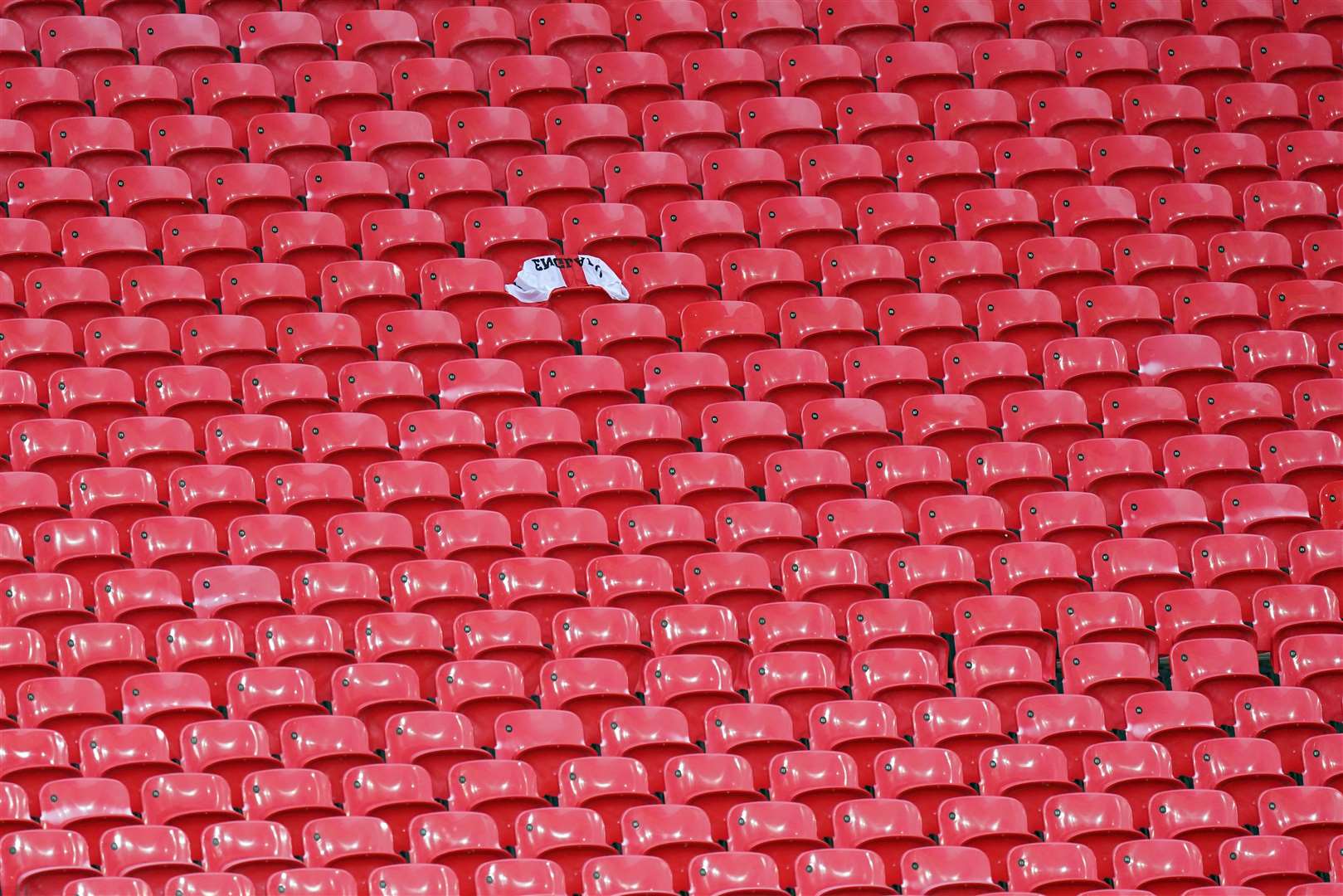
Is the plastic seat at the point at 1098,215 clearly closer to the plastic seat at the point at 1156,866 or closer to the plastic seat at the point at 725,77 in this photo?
the plastic seat at the point at 725,77

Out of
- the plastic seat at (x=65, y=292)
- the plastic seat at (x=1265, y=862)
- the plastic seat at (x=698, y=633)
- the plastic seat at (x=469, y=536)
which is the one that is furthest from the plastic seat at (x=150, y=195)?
the plastic seat at (x=1265, y=862)

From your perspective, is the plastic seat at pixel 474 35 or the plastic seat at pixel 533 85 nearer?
the plastic seat at pixel 533 85

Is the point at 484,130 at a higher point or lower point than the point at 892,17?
lower

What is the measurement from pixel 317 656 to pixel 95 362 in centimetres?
128

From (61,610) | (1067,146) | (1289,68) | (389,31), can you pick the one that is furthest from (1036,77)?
(61,610)

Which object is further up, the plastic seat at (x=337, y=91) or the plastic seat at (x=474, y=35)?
the plastic seat at (x=474, y=35)

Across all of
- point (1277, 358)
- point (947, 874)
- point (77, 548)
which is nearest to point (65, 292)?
point (77, 548)

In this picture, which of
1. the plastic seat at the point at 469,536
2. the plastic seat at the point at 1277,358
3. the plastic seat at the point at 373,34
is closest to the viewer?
the plastic seat at the point at 469,536

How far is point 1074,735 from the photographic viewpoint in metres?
6.00

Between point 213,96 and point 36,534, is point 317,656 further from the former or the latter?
point 213,96

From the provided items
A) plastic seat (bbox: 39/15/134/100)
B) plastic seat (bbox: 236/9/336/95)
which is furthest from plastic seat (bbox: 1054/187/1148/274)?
plastic seat (bbox: 39/15/134/100)

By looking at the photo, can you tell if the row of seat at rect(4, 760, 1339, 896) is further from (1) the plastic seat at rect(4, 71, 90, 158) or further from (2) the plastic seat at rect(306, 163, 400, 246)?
(1) the plastic seat at rect(4, 71, 90, 158)

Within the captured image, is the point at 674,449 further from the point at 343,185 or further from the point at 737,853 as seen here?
the point at 737,853

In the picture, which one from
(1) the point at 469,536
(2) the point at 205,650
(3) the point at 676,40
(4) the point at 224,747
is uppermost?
(3) the point at 676,40
